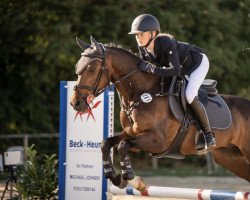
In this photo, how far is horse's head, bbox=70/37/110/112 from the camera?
689cm

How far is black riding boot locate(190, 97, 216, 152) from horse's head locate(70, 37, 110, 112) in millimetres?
1041

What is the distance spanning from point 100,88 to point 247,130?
2.11 meters

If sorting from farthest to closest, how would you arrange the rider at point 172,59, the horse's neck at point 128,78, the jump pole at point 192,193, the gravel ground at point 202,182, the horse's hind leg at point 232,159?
the gravel ground at point 202,182 < the horse's hind leg at point 232,159 < the jump pole at point 192,193 < the horse's neck at point 128,78 < the rider at point 172,59

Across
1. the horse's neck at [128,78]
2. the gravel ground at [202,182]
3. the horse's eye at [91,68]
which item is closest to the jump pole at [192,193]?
the horse's neck at [128,78]

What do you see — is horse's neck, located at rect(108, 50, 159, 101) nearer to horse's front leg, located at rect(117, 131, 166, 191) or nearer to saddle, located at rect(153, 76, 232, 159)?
saddle, located at rect(153, 76, 232, 159)

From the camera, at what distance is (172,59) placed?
712 cm

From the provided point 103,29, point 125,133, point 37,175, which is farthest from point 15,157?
point 103,29

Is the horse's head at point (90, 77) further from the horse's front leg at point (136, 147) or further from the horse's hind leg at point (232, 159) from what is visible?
the horse's hind leg at point (232, 159)

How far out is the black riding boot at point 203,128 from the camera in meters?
7.50

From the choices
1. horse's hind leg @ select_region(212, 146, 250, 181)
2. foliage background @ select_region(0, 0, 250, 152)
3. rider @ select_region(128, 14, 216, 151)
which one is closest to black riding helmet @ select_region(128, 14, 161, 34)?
rider @ select_region(128, 14, 216, 151)

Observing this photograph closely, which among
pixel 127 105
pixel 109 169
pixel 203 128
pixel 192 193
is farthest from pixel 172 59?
pixel 192 193

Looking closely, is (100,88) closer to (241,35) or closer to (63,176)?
(63,176)

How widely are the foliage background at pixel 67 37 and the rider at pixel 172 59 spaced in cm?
973

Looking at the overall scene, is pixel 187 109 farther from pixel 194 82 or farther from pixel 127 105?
pixel 127 105
